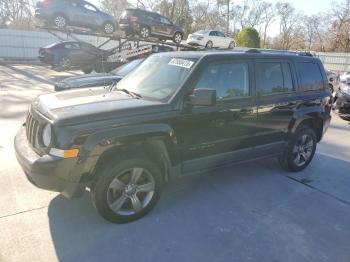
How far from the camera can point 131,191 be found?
3639mm

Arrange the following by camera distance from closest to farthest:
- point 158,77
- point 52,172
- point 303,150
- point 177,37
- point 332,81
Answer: point 52,172 → point 158,77 → point 303,150 → point 332,81 → point 177,37

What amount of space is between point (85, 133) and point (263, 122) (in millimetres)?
2554

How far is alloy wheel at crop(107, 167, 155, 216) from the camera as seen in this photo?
3539mm

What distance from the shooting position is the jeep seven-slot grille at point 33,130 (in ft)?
11.4

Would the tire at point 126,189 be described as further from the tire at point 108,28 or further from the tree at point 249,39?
the tree at point 249,39

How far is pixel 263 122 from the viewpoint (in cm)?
462

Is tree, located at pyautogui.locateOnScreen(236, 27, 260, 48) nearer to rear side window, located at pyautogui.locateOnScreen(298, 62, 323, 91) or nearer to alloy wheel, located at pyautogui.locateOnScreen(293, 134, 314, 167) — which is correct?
rear side window, located at pyautogui.locateOnScreen(298, 62, 323, 91)

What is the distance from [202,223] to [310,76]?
3.10 metres

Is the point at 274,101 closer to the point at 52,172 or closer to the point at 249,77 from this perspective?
the point at 249,77

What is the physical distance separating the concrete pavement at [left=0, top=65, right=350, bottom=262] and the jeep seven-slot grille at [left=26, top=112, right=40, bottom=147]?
0.83 m

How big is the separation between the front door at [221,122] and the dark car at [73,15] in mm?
14751

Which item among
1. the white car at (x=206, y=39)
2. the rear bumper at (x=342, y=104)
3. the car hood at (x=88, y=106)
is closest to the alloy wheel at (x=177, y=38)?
the white car at (x=206, y=39)

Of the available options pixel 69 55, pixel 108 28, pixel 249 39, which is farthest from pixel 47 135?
pixel 249 39

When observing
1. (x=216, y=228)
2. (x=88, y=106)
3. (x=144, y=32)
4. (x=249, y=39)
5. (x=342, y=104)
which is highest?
(x=249, y=39)
